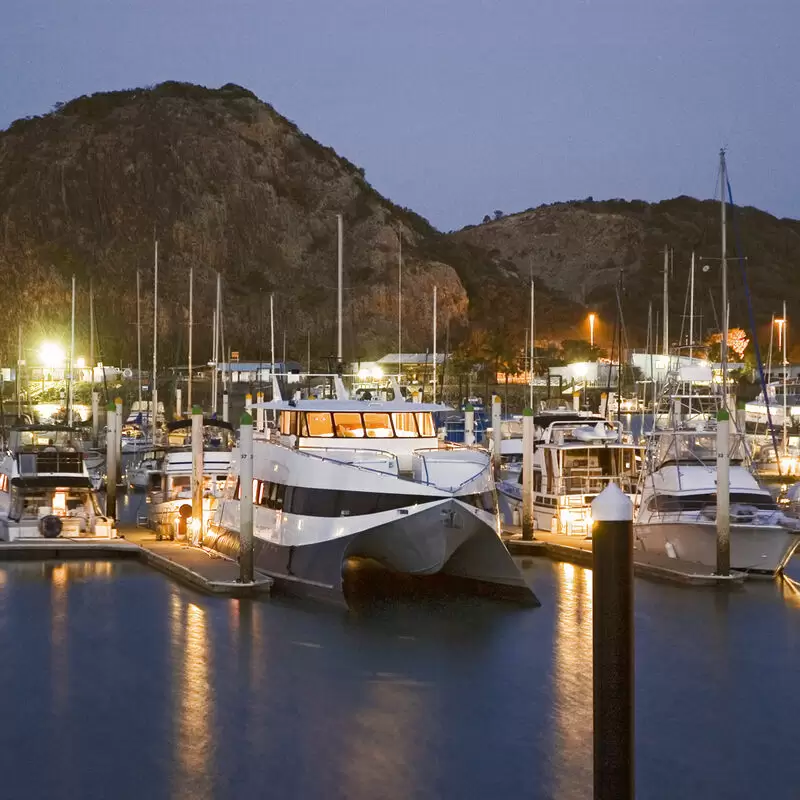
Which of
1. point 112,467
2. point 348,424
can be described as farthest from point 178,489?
point 348,424

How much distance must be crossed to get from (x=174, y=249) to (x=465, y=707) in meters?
115

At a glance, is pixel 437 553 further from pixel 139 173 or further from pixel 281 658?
pixel 139 173

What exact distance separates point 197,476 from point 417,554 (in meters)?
8.27

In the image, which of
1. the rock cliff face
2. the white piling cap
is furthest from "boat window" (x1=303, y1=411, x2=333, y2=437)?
the rock cliff face

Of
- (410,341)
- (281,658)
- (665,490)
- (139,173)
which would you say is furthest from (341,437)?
(139,173)

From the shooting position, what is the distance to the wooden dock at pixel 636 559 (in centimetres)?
2353

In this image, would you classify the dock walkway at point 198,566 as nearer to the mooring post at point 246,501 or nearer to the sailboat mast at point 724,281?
the mooring post at point 246,501

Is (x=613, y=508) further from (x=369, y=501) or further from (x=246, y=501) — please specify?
(x=246, y=501)

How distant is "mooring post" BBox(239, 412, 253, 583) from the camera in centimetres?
2225

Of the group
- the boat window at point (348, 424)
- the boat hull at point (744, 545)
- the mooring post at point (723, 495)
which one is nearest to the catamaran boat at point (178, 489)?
the boat window at point (348, 424)

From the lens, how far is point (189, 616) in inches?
883

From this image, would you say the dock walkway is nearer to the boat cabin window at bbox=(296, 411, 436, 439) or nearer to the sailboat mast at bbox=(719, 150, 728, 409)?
the boat cabin window at bbox=(296, 411, 436, 439)

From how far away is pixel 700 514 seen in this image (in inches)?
981

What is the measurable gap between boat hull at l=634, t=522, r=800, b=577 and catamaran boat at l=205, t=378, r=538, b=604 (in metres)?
3.86
